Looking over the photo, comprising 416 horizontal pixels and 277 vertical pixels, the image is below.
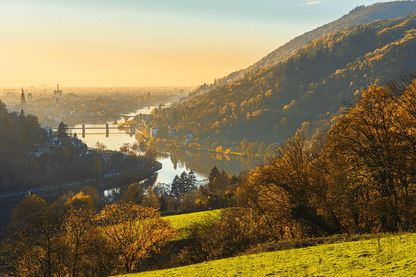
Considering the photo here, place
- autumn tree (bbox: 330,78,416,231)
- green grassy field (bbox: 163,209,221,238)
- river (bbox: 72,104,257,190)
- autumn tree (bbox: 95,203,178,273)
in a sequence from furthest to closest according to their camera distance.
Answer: river (bbox: 72,104,257,190) → green grassy field (bbox: 163,209,221,238) → autumn tree (bbox: 95,203,178,273) → autumn tree (bbox: 330,78,416,231)

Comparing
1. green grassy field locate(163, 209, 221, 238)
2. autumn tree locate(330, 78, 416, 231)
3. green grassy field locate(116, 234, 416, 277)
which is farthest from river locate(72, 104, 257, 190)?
green grassy field locate(116, 234, 416, 277)

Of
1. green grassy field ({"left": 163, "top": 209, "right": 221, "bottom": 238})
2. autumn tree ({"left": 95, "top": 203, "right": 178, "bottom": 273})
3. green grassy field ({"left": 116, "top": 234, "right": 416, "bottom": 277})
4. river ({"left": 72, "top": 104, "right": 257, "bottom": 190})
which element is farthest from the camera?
river ({"left": 72, "top": 104, "right": 257, "bottom": 190})

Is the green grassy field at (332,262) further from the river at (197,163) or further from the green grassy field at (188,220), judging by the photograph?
the river at (197,163)

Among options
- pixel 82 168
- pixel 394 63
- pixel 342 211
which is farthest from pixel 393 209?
pixel 394 63

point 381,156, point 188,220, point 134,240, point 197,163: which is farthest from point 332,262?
point 197,163

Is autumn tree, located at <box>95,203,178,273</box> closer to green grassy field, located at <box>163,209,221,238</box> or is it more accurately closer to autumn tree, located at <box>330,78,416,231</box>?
green grassy field, located at <box>163,209,221,238</box>

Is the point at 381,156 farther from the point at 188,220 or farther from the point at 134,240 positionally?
the point at 188,220

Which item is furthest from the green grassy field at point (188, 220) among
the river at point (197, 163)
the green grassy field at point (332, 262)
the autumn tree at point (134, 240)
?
the river at point (197, 163)

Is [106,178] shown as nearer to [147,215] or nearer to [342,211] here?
[147,215]
